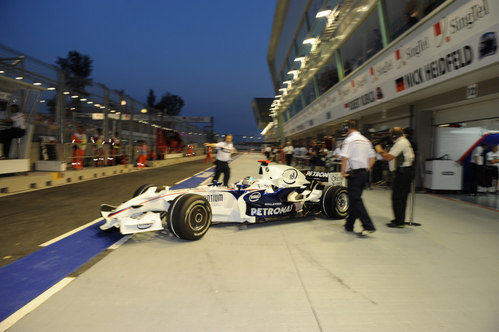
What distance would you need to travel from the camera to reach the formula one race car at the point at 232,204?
391 centimetres

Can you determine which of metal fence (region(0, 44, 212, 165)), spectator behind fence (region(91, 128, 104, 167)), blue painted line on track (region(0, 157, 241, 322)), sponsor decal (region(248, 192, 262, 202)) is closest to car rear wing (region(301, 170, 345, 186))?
sponsor decal (region(248, 192, 262, 202))

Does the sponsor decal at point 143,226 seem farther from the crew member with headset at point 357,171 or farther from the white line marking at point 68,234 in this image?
the crew member with headset at point 357,171

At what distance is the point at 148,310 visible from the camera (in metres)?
2.35

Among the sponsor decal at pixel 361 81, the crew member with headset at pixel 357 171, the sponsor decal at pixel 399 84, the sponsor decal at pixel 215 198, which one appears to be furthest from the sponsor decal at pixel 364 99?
the sponsor decal at pixel 215 198

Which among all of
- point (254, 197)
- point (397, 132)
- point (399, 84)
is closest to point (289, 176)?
point (254, 197)

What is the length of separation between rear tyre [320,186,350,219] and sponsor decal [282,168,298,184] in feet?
2.20

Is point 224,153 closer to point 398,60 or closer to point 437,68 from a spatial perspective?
point 437,68

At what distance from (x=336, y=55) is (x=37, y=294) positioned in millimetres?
14321

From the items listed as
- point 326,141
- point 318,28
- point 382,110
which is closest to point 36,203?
point 382,110

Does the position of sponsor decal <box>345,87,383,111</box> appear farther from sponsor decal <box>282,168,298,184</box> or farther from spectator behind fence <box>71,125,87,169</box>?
spectator behind fence <box>71,125,87,169</box>

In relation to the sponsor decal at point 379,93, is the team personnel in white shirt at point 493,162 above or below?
below

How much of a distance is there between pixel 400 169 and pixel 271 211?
235 cm

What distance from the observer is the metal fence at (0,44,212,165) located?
8.77 metres

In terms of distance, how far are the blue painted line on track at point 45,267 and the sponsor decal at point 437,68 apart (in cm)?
708
